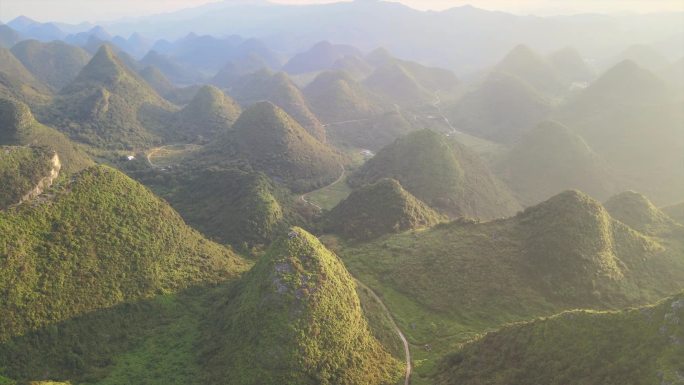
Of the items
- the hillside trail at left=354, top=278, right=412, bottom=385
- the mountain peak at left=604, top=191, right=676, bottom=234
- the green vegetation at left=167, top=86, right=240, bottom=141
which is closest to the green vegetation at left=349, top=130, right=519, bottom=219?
the mountain peak at left=604, top=191, right=676, bottom=234

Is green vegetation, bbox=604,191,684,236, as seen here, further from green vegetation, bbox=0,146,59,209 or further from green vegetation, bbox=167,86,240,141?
green vegetation, bbox=167,86,240,141

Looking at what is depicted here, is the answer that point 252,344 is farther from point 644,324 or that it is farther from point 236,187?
point 236,187

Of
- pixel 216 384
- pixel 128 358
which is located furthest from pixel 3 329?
pixel 216 384

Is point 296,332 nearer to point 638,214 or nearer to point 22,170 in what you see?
point 22,170

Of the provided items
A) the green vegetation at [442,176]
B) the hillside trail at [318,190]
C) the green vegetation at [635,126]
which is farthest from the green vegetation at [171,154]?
the green vegetation at [635,126]

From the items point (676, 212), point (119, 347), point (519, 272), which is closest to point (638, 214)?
point (676, 212)

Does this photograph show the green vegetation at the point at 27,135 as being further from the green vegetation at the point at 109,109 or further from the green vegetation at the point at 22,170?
the green vegetation at the point at 109,109
